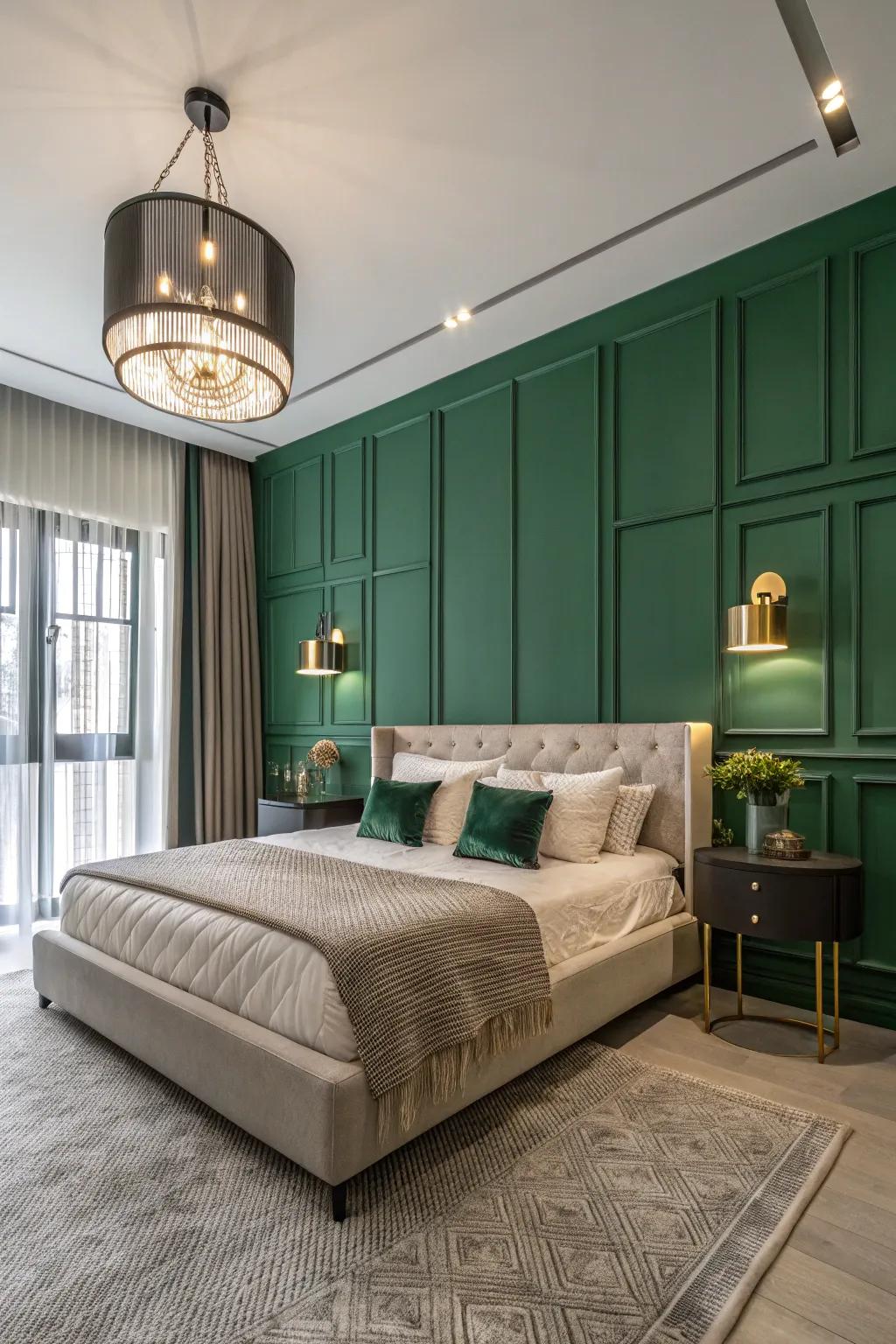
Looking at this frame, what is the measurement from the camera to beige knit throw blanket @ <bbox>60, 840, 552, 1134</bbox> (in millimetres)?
1842

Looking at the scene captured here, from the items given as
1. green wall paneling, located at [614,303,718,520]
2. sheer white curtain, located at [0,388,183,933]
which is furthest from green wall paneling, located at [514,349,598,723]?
sheer white curtain, located at [0,388,183,933]

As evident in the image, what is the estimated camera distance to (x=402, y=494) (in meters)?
4.75

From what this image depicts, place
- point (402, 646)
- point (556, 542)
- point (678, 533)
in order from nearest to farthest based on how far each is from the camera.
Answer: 1. point (678, 533)
2. point (556, 542)
3. point (402, 646)

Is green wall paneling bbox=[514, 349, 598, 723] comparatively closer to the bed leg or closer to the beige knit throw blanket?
the beige knit throw blanket

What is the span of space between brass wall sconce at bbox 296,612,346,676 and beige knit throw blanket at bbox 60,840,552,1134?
7.73ft

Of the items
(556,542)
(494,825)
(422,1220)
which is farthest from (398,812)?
(422,1220)

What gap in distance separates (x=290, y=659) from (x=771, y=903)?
3841 millimetres

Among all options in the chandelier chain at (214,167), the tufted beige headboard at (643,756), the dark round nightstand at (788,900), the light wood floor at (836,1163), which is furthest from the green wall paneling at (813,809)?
the chandelier chain at (214,167)

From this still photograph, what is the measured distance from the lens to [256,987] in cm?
204

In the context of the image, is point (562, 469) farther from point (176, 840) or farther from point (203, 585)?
Result: point (176, 840)

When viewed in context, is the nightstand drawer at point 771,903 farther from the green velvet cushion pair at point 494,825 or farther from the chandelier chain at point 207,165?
the chandelier chain at point 207,165

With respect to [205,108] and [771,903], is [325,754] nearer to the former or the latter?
[771,903]

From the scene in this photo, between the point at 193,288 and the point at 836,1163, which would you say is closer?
the point at 836,1163

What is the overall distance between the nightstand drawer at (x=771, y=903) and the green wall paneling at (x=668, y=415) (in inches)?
64.9
